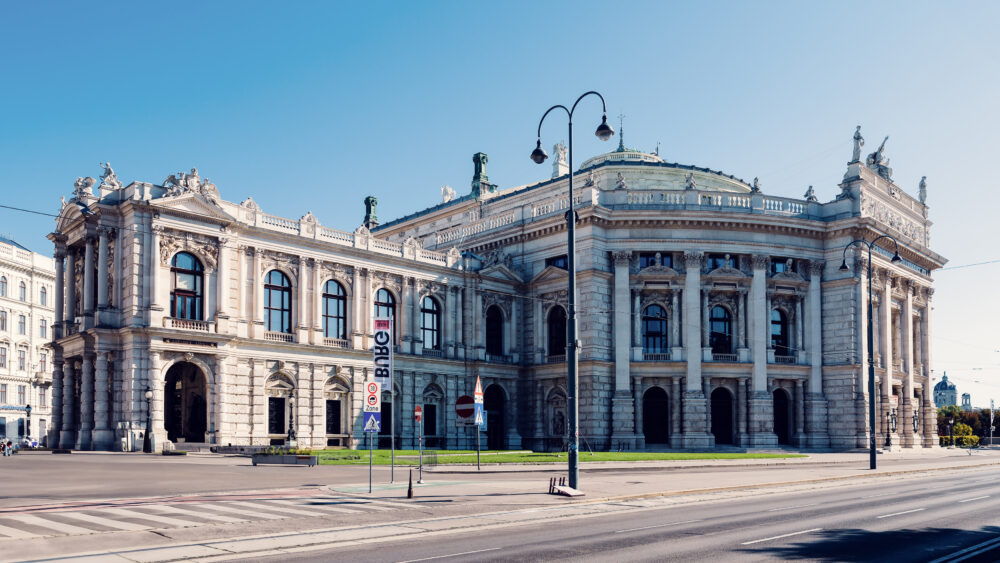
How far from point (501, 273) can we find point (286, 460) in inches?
1231

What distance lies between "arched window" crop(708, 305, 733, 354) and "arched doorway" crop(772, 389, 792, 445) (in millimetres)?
5040

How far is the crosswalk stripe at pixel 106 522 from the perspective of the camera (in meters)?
18.4

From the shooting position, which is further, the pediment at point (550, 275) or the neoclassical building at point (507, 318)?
the pediment at point (550, 275)

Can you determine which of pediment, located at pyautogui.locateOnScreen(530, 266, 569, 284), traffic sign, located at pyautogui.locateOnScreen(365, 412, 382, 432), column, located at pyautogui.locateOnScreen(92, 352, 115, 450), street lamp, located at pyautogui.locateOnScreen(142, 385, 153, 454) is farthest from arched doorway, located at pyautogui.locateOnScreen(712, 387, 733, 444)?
traffic sign, located at pyautogui.locateOnScreen(365, 412, 382, 432)

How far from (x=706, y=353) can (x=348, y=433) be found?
84.0ft

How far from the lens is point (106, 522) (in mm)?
19016

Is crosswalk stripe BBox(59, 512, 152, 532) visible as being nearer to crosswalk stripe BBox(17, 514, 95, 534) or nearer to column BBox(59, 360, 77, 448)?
crosswalk stripe BBox(17, 514, 95, 534)

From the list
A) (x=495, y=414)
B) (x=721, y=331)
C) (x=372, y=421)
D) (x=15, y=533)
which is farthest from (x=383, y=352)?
(x=721, y=331)

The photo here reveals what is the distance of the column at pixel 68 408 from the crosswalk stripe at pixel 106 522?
37231 mm

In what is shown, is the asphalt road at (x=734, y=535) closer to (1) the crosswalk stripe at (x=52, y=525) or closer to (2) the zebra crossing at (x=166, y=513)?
(2) the zebra crossing at (x=166, y=513)

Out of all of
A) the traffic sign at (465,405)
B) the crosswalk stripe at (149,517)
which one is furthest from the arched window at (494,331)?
the crosswalk stripe at (149,517)

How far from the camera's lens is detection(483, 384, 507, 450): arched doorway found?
6756 centimetres

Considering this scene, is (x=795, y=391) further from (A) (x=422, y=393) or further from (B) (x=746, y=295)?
(A) (x=422, y=393)

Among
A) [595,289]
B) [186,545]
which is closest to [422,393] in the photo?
[595,289]
